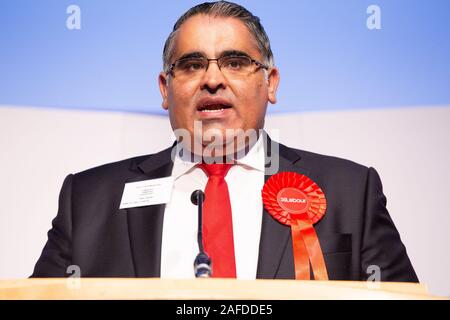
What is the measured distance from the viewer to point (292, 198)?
177 centimetres

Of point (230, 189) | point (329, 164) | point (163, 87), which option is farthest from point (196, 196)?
point (163, 87)

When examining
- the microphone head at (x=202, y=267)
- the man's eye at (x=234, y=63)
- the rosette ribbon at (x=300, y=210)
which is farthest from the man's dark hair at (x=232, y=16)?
the microphone head at (x=202, y=267)

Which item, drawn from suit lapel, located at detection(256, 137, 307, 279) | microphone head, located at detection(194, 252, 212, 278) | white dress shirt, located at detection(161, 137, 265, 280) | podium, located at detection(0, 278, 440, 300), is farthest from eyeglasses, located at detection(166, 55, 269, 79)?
podium, located at detection(0, 278, 440, 300)

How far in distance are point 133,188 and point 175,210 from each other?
0.17m

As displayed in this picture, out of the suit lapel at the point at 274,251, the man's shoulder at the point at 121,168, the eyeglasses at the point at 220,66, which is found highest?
the eyeglasses at the point at 220,66

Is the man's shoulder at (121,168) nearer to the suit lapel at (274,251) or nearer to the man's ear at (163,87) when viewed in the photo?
the man's ear at (163,87)

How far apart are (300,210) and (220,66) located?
51 cm

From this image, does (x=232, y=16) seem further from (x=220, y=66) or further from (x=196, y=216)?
(x=196, y=216)

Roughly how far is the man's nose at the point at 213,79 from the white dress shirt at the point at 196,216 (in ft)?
0.77

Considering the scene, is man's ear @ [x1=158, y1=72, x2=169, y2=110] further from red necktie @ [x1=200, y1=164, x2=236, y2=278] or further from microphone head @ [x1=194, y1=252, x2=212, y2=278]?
microphone head @ [x1=194, y1=252, x2=212, y2=278]

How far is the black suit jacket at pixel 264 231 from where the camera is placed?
168cm

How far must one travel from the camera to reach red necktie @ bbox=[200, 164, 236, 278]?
1.63m

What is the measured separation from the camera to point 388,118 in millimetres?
2189

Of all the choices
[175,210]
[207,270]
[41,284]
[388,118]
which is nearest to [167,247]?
[175,210]
